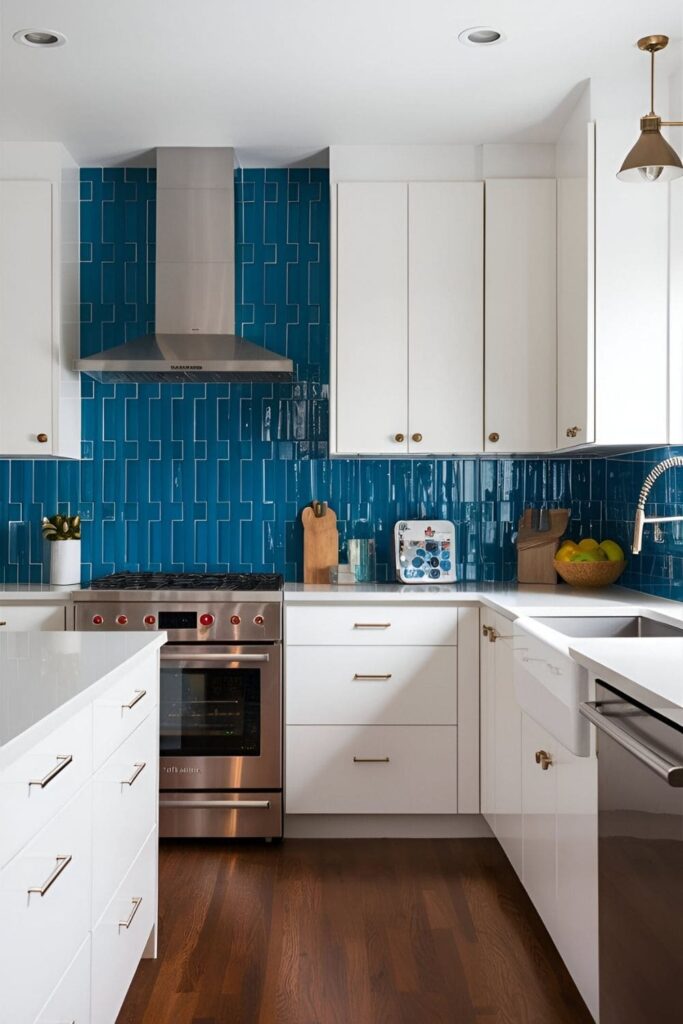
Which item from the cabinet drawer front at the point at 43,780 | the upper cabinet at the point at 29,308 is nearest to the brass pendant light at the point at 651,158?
the cabinet drawer front at the point at 43,780

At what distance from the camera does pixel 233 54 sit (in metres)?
2.84

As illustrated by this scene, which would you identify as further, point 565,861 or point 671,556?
point 671,556

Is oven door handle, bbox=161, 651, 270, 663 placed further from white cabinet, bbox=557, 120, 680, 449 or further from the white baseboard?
white cabinet, bbox=557, 120, 680, 449

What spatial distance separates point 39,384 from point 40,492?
0.54 metres

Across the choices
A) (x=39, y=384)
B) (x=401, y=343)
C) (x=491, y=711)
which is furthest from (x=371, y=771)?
(x=39, y=384)

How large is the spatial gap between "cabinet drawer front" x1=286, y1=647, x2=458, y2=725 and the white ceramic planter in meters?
1.01

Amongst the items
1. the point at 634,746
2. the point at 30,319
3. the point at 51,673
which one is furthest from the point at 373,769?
the point at 30,319

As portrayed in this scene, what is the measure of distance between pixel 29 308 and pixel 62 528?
2.92 feet

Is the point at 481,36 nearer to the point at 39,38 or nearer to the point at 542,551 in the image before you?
the point at 39,38

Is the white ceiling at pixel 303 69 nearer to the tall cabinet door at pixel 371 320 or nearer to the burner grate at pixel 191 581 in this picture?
the tall cabinet door at pixel 371 320

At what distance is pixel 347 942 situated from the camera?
2.54 meters

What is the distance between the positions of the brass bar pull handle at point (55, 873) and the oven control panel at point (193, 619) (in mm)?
1753

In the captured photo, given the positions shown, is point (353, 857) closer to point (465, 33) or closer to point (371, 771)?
point (371, 771)

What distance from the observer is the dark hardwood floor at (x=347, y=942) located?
220 centimetres
